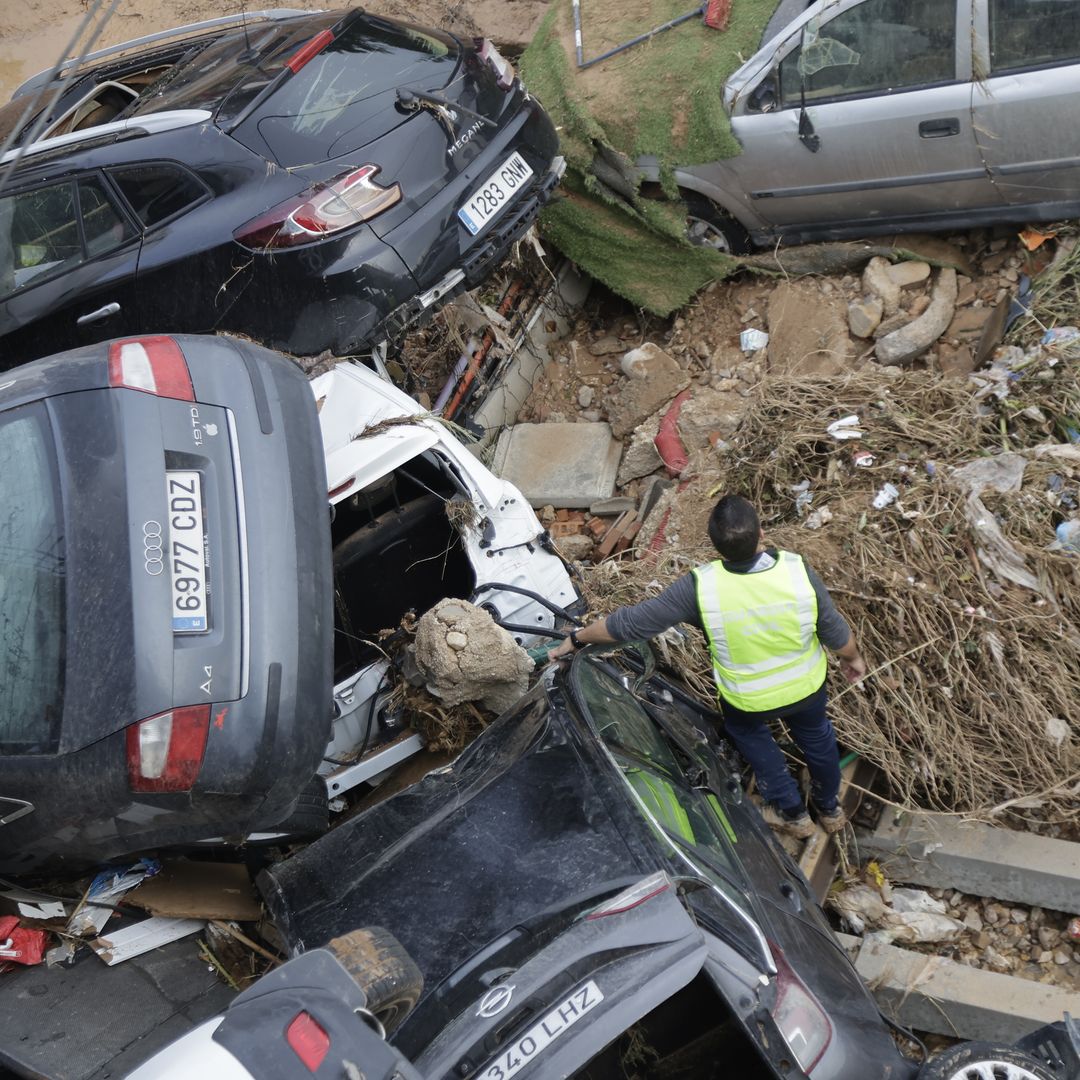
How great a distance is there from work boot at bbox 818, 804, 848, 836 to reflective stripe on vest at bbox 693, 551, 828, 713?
66 centimetres

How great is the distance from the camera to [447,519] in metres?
4.24

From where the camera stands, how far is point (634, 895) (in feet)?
8.29

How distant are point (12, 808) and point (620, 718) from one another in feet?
5.73

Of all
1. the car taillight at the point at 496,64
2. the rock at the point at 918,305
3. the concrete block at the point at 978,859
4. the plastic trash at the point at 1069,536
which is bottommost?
the concrete block at the point at 978,859

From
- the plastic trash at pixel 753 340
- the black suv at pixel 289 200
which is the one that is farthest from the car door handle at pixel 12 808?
the plastic trash at pixel 753 340

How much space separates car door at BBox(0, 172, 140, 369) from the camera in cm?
502

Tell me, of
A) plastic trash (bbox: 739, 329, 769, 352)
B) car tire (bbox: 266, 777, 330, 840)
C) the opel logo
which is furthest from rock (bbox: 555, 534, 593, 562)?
the opel logo

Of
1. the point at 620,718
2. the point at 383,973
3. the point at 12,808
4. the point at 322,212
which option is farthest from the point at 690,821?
the point at 322,212

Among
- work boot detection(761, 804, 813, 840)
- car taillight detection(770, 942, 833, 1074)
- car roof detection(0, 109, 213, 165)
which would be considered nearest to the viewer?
car taillight detection(770, 942, 833, 1074)

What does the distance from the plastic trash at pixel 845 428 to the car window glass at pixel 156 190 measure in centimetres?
283

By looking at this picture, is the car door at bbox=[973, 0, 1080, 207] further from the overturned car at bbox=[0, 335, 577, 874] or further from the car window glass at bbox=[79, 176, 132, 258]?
the car window glass at bbox=[79, 176, 132, 258]

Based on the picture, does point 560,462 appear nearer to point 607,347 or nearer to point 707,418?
point 707,418

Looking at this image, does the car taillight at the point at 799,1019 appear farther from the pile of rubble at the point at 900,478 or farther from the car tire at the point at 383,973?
the pile of rubble at the point at 900,478

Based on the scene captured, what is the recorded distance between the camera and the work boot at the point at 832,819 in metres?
4.07
